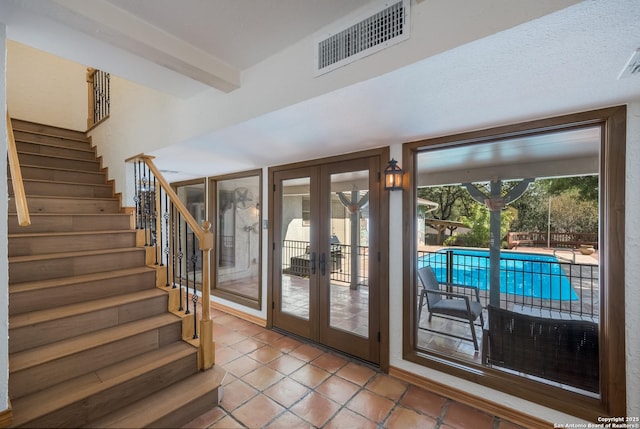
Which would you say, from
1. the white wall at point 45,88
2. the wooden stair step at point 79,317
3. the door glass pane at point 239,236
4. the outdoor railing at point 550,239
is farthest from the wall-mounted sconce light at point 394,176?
the white wall at point 45,88

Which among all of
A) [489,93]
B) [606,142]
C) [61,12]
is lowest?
[606,142]

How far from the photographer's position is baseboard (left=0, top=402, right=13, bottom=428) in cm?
141

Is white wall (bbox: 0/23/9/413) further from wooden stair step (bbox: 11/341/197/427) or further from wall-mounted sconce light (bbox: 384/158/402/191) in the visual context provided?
wall-mounted sconce light (bbox: 384/158/402/191)

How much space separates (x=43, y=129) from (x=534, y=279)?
24.8 ft

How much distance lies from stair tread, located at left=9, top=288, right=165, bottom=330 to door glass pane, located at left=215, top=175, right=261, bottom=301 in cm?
153

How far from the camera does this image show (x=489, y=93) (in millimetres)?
1454

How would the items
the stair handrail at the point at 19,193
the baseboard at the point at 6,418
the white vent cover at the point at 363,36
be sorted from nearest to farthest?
the white vent cover at the point at 363,36 < the baseboard at the point at 6,418 < the stair handrail at the point at 19,193

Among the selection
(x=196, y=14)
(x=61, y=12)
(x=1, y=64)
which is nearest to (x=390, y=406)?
(x=196, y=14)

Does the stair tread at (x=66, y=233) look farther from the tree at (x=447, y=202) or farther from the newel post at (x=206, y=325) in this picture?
the tree at (x=447, y=202)

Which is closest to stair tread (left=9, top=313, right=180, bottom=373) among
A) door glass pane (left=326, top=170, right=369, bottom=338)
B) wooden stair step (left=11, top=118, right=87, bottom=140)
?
door glass pane (left=326, top=170, right=369, bottom=338)

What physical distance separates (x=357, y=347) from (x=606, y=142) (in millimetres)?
2518

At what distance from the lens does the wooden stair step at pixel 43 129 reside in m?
3.60

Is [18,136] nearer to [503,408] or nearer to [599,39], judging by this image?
[599,39]

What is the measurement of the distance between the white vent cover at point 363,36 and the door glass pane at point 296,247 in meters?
1.75
